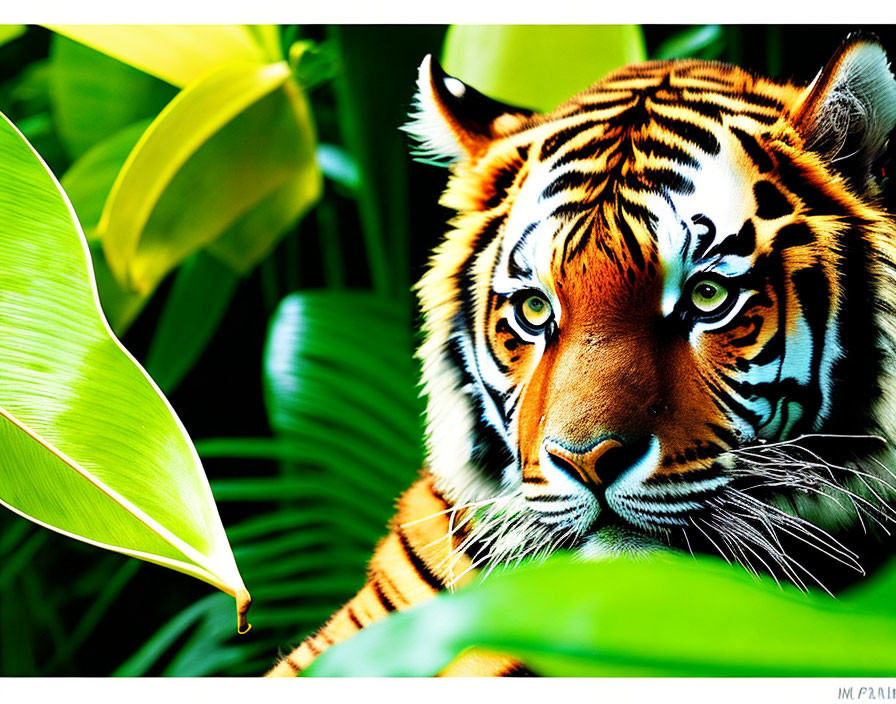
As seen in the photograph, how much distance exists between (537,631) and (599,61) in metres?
0.74

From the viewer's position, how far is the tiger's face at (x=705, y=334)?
0.79 m

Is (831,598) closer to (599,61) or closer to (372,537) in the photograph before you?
(372,537)

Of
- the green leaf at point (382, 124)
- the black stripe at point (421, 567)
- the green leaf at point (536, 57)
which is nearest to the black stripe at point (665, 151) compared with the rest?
the green leaf at point (536, 57)

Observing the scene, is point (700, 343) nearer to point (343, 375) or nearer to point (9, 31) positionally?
point (343, 375)

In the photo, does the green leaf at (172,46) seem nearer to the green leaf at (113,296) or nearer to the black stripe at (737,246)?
the green leaf at (113,296)

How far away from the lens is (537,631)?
30 cm

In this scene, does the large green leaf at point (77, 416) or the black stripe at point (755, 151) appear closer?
the large green leaf at point (77, 416)

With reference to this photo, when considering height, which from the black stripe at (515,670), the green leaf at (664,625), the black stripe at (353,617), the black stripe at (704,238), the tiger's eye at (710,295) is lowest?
the black stripe at (353,617)

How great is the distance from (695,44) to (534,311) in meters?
0.37

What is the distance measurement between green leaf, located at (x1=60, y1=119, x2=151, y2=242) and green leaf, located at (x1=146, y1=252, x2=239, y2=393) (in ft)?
0.40

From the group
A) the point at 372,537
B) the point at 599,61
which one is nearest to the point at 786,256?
the point at 599,61

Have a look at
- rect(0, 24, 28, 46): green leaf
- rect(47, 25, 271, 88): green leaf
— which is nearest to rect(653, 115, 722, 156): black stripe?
rect(47, 25, 271, 88): green leaf

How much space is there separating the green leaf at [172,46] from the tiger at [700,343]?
394 millimetres

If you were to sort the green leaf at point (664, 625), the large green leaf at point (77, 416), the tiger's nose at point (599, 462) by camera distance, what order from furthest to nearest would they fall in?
the tiger's nose at point (599, 462)
the large green leaf at point (77, 416)
the green leaf at point (664, 625)
